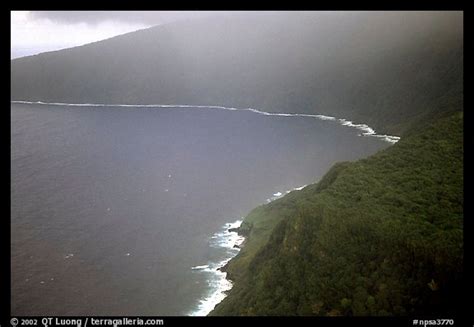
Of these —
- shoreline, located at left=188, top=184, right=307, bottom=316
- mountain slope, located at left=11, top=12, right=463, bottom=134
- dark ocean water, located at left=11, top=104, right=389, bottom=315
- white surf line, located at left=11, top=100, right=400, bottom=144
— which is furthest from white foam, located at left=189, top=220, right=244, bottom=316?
mountain slope, located at left=11, top=12, right=463, bottom=134

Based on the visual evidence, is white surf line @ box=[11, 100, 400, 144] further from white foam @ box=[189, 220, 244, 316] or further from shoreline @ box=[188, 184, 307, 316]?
white foam @ box=[189, 220, 244, 316]

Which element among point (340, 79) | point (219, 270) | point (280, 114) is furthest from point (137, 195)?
point (340, 79)

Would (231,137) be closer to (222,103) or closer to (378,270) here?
(222,103)

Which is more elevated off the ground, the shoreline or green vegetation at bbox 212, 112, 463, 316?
green vegetation at bbox 212, 112, 463, 316

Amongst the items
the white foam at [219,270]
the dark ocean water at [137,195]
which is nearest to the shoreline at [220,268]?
the white foam at [219,270]

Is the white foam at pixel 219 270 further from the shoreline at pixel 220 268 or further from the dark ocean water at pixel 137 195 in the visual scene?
the dark ocean water at pixel 137 195
